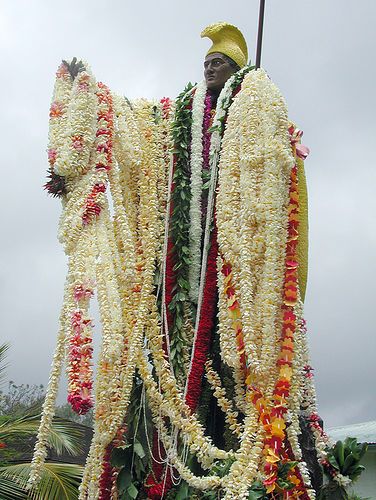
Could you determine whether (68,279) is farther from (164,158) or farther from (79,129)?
(164,158)

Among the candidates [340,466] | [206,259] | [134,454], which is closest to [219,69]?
[206,259]

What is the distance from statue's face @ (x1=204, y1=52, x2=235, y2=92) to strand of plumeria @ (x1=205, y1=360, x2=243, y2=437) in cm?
232

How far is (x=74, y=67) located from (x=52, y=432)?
4.44 meters

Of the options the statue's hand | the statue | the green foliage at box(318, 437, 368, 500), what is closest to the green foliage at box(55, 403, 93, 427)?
the statue

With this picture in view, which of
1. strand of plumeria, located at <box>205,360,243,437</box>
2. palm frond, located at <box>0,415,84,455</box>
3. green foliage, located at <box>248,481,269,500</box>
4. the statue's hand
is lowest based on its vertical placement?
green foliage, located at <box>248,481,269,500</box>

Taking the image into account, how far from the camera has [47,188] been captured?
5887 mm

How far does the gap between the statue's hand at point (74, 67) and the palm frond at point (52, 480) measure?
12.5 feet

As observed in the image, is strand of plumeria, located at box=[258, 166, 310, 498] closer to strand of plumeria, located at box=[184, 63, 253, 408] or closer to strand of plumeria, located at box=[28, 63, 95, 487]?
strand of plumeria, located at box=[184, 63, 253, 408]

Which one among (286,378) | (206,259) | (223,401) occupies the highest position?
(206,259)

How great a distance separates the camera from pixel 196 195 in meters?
6.00

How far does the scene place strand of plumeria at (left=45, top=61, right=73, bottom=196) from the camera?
5.86m

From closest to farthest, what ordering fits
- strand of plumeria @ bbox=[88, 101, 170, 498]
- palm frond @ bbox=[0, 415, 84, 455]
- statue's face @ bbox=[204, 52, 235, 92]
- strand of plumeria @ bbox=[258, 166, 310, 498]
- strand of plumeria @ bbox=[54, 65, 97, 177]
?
strand of plumeria @ bbox=[258, 166, 310, 498] < strand of plumeria @ bbox=[88, 101, 170, 498] < strand of plumeria @ bbox=[54, 65, 97, 177] < statue's face @ bbox=[204, 52, 235, 92] < palm frond @ bbox=[0, 415, 84, 455]

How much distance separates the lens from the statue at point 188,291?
202 inches

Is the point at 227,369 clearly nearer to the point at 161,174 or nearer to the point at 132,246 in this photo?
the point at 132,246
